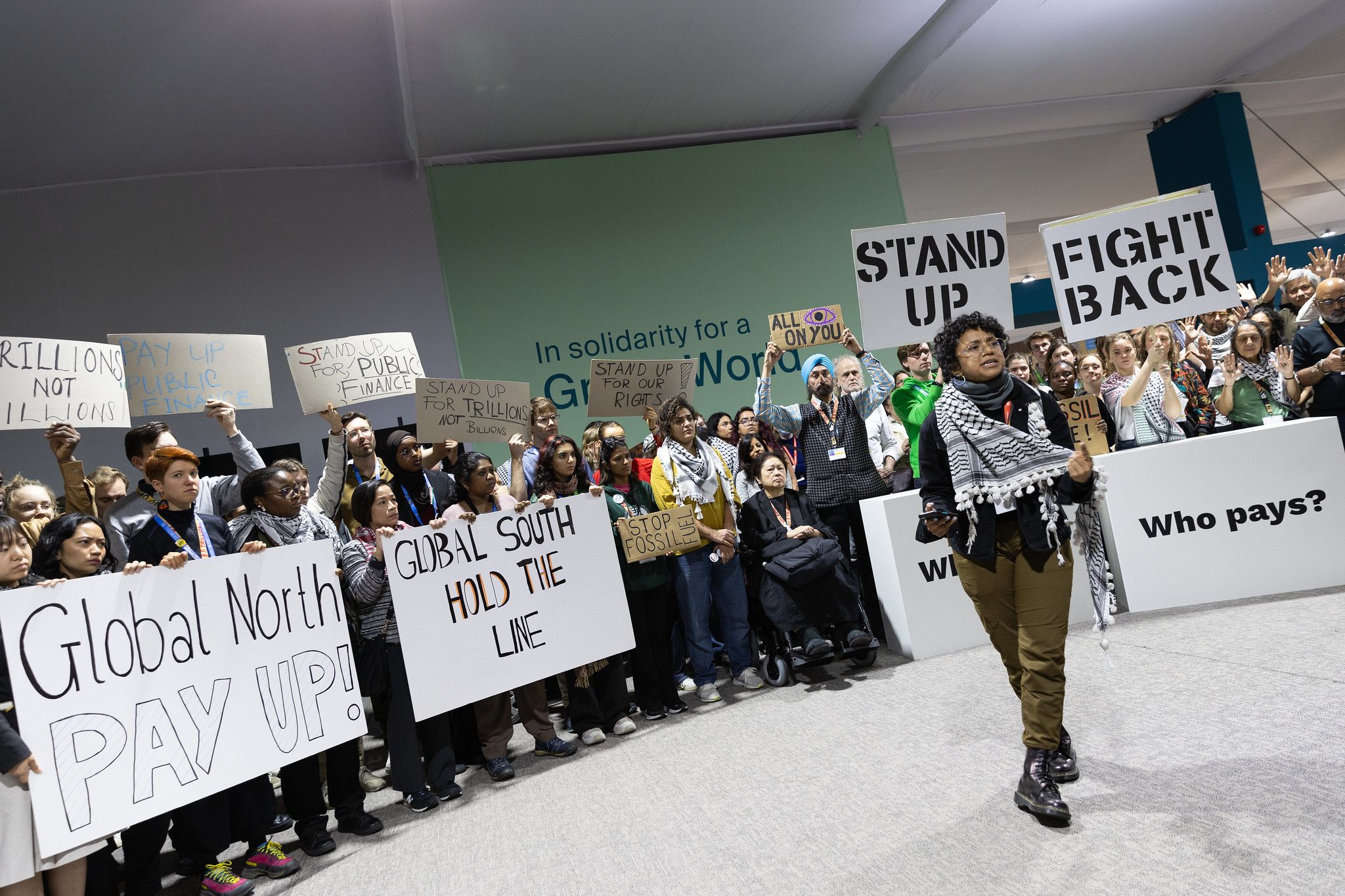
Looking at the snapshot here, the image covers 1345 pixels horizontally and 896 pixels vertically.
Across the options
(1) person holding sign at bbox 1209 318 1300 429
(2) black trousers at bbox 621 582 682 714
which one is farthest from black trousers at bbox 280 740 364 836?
(1) person holding sign at bbox 1209 318 1300 429

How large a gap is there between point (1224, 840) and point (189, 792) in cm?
318

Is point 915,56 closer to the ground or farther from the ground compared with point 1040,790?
farther from the ground

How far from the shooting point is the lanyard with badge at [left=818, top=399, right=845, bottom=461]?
216 inches

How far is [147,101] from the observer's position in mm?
7125

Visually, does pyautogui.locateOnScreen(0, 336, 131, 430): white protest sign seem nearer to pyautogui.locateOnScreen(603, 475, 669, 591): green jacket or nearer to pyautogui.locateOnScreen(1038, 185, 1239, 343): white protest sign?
pyautogui.locateOnScreen(603, 475, 669, 591): green jacket

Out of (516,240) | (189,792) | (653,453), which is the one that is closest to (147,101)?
(516,240)

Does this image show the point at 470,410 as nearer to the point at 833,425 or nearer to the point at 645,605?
the point at 645,605

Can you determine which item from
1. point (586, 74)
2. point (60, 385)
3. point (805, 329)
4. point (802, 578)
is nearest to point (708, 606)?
point (802, 578)

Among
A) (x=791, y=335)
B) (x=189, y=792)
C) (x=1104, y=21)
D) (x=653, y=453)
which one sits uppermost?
(x=1104, y=21)

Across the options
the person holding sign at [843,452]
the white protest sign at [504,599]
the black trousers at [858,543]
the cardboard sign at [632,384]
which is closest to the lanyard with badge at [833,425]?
the person holding sign at [843,452]

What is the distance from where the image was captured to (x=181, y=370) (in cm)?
465

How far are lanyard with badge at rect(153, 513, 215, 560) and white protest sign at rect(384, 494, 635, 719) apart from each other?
69cm

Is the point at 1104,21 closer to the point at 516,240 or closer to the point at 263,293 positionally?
the point at 516,240

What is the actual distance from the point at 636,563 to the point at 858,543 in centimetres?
148
